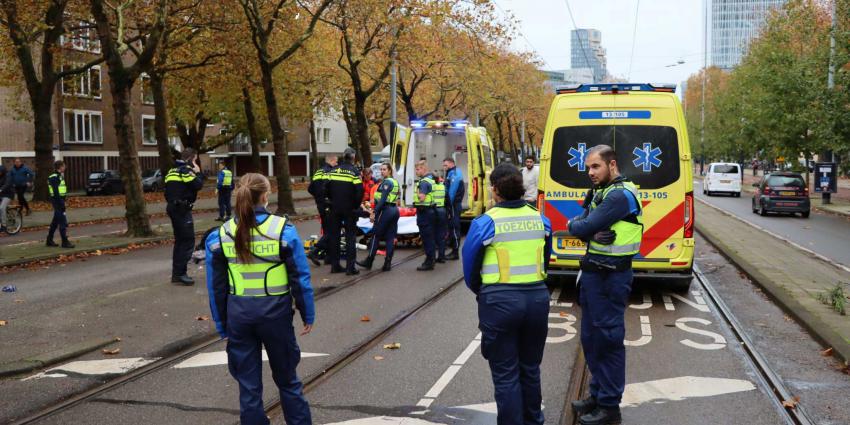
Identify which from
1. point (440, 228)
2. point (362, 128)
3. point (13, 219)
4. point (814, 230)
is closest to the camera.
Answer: point (440, 228)

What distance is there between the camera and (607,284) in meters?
5.55

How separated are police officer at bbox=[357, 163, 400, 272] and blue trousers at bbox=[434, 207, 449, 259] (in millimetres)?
903

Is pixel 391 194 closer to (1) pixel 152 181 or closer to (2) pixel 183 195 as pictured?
(2) pixel 183 195

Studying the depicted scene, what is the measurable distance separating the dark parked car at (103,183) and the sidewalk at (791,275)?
29.7 meters

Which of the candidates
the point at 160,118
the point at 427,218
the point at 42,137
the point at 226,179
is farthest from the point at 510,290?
the point at 160,118

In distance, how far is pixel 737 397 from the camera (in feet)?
19.8

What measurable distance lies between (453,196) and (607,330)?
9.30 meters

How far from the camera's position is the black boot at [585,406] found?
221 inches

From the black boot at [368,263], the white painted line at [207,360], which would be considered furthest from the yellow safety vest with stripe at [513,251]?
the black boot at [368,263]

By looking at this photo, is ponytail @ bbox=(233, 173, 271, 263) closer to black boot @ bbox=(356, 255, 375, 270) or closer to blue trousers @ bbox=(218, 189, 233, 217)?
black boot @ bbox=(356, 255, 375, 270)

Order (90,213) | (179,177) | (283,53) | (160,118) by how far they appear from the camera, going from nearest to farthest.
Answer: (179,177)
(283,53)
(90,213)
(160,118)

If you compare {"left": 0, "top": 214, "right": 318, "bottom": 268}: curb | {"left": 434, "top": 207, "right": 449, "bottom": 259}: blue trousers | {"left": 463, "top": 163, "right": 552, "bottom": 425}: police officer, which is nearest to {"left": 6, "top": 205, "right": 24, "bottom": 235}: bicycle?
{"left": 0, "top": 214, "right": 318, "bottom": 268}: curb

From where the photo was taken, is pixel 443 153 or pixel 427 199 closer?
pixel 427 199

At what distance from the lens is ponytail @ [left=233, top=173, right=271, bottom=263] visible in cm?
467
